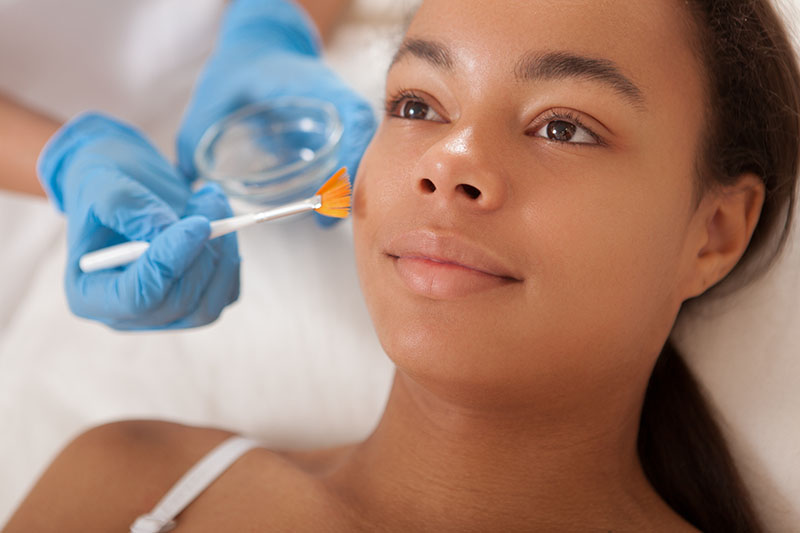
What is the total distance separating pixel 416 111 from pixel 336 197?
202 millimetres

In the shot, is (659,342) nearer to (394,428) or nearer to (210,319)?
(394,428)

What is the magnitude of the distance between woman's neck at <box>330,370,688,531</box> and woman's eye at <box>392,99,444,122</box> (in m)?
0.39

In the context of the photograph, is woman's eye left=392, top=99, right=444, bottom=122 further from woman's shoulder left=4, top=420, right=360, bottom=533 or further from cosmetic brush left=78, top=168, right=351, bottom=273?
woman's shoulder left=4, top=420, right=360, bottom=533

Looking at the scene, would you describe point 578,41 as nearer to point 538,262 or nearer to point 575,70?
A: point 575,70

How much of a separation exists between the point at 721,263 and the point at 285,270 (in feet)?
3.11

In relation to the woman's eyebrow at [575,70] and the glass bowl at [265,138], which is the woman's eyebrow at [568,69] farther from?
the glass bowl at [265,138]

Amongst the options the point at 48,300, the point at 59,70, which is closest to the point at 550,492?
the point at 48,300

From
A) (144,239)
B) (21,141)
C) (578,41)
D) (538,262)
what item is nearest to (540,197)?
(538,262)

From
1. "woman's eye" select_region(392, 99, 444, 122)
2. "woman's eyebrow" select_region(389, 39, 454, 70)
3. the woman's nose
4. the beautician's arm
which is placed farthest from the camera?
the beautician's arm

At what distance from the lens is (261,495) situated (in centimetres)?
124

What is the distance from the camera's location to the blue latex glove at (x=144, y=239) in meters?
1.21

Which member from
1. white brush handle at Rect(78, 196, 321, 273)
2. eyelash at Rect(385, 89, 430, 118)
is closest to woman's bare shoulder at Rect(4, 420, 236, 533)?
white brush handle at Rect(78, 196, 321, 273)

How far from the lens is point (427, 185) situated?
1022 mm

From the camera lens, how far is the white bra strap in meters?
1.22
